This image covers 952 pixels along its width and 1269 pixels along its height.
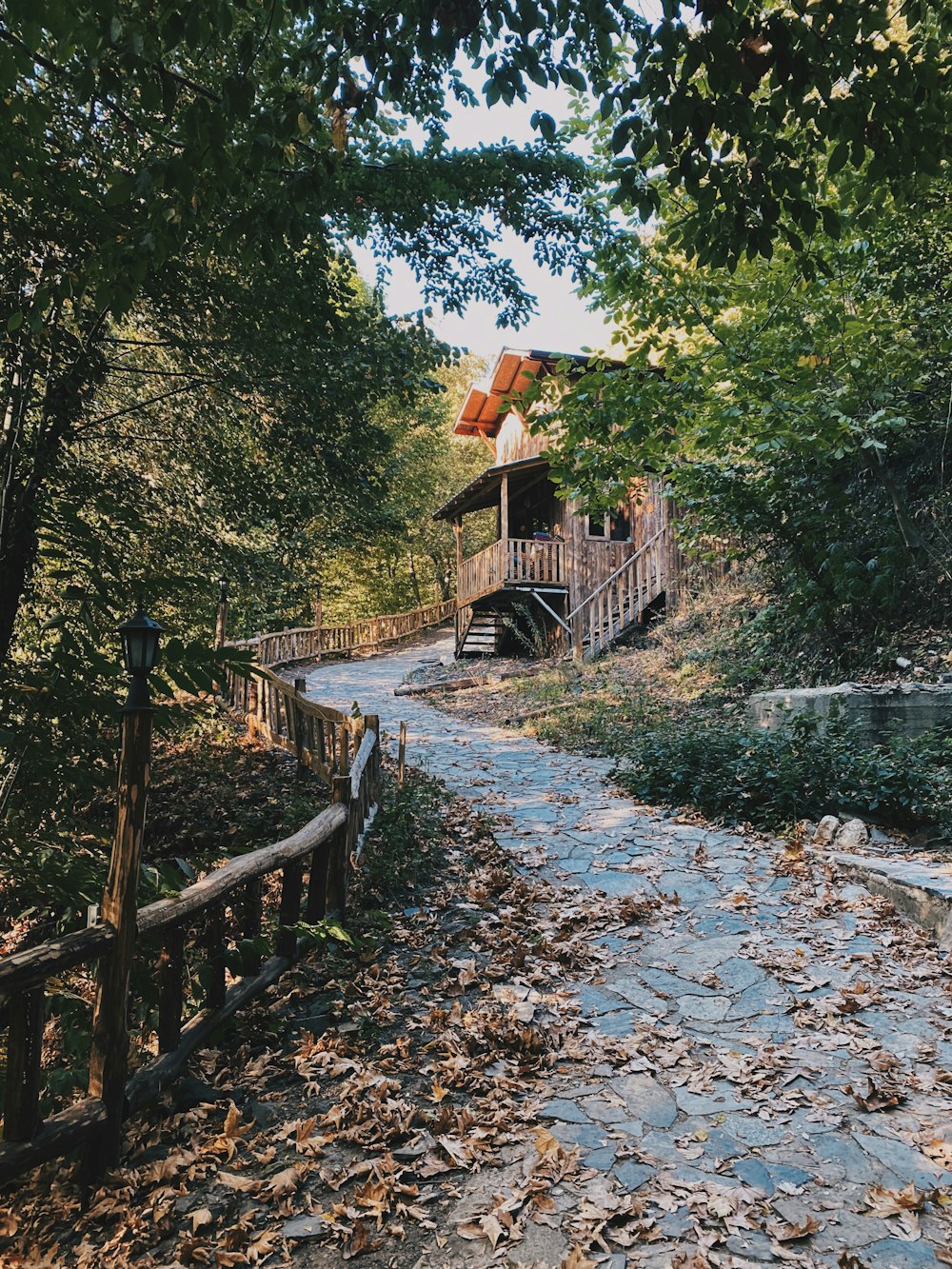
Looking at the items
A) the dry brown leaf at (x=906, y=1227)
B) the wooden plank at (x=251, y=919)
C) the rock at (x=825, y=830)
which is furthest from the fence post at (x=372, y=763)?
the dry brown leaf at (x=906, y=1227)

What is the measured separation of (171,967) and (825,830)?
5109 mm

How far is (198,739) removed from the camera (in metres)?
12.4

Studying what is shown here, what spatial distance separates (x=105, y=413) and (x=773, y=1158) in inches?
299

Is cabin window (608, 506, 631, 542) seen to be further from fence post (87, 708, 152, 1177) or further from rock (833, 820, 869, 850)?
fence post (87, 708, 152, 1177)

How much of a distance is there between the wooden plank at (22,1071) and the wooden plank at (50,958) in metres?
0.08

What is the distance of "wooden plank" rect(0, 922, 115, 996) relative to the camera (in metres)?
2.75

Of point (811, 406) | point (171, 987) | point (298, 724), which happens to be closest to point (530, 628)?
point (298, 724)

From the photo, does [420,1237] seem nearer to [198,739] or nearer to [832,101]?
[832,101]

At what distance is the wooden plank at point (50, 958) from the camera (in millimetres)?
2748

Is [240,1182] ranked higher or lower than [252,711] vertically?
lower

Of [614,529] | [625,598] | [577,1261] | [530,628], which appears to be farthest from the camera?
[530,628]

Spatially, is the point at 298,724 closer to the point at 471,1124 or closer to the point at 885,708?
the point at 885,708

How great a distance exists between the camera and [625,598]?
17109 millimetres

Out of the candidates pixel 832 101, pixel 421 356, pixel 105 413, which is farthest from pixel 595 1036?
pixel 105 413
